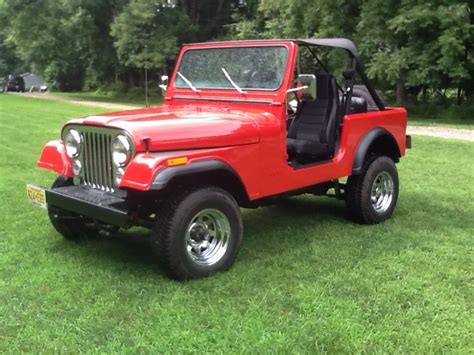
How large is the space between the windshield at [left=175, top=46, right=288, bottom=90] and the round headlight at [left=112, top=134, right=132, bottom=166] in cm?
154

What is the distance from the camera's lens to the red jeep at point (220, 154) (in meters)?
4.16

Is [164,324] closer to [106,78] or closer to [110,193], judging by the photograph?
[110,193]

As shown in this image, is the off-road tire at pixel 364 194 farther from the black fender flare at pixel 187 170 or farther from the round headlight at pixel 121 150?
the round headlight at pixel 121 150

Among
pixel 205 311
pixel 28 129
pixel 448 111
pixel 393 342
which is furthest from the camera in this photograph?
pixel 448 111

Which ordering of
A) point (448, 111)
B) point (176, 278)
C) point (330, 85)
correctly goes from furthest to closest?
point (448, 111) → point (330, 85) → point (176, 278)

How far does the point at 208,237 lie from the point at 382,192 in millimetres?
2502


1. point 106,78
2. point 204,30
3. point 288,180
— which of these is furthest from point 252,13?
point 288,180

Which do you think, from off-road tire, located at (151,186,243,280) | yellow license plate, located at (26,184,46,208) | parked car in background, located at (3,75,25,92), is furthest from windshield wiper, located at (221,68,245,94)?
parked car in background, located at (3,75,25,92)

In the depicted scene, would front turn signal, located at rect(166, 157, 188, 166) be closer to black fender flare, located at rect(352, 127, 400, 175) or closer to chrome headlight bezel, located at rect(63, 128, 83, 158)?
chrome headlight bezel, located at rect(63, 128, 83, 158)

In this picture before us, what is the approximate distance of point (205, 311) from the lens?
3754 mm

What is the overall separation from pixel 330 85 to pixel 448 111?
16135mm

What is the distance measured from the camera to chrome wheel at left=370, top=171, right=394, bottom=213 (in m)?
6.04

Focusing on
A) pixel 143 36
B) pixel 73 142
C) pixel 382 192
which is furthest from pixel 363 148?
pixel 143 36

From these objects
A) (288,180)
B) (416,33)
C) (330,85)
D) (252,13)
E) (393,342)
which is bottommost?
(393,342)
